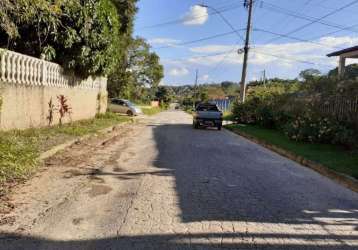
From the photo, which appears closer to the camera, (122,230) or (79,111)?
(122,230)

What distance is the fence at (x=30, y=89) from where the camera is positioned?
37.9ft

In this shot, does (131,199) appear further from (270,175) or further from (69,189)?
(270,175)

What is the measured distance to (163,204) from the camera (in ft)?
20.3

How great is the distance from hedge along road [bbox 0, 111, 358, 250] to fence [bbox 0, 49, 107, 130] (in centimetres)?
283

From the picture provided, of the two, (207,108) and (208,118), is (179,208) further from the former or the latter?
(207,108)

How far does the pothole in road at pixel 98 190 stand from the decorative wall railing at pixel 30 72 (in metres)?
5.83

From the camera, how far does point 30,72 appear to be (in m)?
13.6

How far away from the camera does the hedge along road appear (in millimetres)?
4695

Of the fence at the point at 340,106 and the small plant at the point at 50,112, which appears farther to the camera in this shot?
the small plant at the point at 50,112

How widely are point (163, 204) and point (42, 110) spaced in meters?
9.80

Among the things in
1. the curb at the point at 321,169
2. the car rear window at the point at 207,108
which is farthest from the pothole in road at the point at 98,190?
the car rear window at the point at 207,108

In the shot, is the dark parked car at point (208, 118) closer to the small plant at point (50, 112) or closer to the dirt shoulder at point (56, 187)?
the small plant at point (50, 112)

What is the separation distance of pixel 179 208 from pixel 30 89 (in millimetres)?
9336

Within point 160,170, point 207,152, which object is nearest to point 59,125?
point 207,152
